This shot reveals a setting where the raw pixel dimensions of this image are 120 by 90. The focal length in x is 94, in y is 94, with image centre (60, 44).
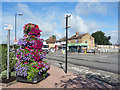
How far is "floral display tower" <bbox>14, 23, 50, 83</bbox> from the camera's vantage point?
4.38 m

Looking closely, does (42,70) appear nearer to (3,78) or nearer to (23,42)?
(23,42)

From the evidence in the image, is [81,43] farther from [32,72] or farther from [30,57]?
[32,72]

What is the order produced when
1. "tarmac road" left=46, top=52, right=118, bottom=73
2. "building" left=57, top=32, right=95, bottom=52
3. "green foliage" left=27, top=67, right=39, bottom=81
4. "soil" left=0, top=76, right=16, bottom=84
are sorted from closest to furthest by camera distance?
"green foliage" left=27, top=67, right=39, bottom=81 → "soil" left=0, top=76, right=16, bottom=84 → "tarmac road" left=46, top=52, right=118, bottom=73 → "building" left=57, top=32, right=95, bottom=52

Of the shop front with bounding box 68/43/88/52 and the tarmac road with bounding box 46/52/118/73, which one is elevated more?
the shop front with bounding box 68/43/88/52

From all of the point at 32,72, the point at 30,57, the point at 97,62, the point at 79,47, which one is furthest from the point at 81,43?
the point at 32,72

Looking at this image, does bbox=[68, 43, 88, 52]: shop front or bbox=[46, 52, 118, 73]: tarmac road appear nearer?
bbox=[46, 52, 118, 73]: tarmac road

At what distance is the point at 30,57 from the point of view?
4500 millimetres

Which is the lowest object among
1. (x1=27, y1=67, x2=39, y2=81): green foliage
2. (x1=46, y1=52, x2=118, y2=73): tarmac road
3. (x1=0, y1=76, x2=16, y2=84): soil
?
(x1=46, y1=52, x2=118, y2=73): tarmac road

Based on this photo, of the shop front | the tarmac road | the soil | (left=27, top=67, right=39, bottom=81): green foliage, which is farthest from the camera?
the shop front

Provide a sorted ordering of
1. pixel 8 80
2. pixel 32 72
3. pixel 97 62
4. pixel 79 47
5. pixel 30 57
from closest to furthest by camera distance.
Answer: pixel 32 72
pixel 30 57
pixel 8 80
pixel 97 62
pixel 79 47

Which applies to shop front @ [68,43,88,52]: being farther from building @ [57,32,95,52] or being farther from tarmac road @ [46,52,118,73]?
tarmac road @ [46,52,118,73]

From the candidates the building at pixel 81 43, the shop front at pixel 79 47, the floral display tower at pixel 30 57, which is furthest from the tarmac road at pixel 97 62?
the building at pixel 81 43

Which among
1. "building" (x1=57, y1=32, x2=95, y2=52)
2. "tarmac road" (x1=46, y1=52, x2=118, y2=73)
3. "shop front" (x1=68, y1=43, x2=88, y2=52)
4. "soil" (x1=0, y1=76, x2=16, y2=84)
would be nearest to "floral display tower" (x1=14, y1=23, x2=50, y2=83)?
"soil" (x1=0, y1=76, x2=16, y2=84)

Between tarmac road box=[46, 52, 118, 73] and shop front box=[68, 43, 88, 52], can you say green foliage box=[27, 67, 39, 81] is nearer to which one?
tarmac road box=[46, 52, 118, 73]
